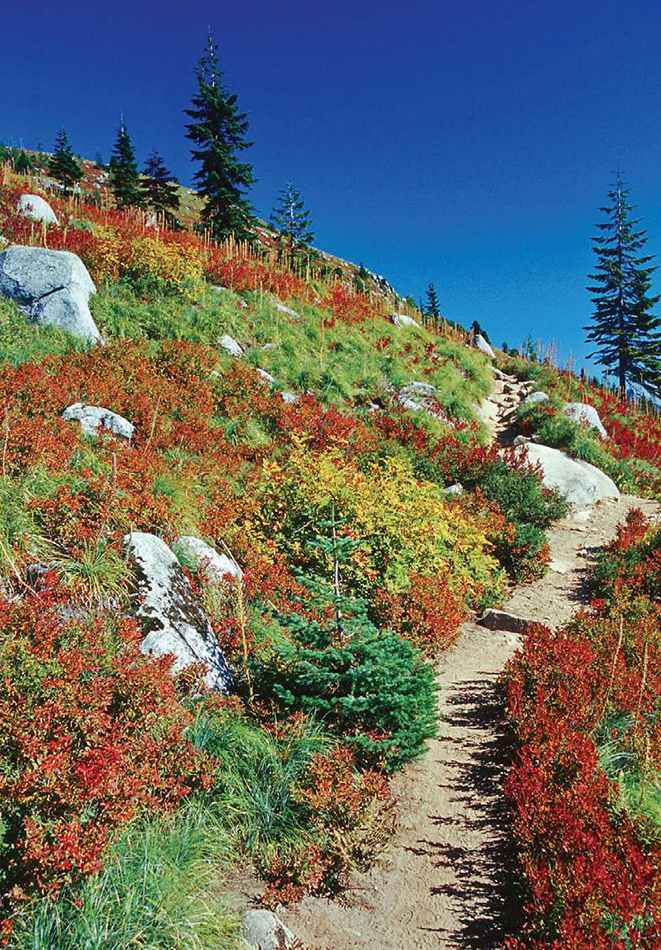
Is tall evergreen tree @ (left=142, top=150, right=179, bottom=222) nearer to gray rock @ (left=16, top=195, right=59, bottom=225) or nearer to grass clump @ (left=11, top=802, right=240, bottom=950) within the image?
gray rock @ (left=16, top=195, right=59, bottom=225)

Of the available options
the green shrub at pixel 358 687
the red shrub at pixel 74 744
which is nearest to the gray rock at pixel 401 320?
the green shrub at pixel 358 687

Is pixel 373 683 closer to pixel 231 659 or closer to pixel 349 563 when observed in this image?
pixel 231 659

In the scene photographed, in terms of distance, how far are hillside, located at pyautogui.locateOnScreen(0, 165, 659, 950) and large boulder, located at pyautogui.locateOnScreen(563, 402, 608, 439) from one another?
2.24 metres

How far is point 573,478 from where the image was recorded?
14148 millimetres

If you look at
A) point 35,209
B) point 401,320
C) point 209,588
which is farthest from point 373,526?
point 401,320

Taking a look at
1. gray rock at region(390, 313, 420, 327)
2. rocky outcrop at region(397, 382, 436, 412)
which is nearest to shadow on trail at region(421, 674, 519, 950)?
rocky outcrop at region(397, 382, 436, 412)

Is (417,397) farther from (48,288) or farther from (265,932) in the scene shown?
(265,932)

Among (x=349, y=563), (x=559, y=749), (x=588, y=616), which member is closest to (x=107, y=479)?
(x=349, y=563)

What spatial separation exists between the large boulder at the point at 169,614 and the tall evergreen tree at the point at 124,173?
3437 centimetres

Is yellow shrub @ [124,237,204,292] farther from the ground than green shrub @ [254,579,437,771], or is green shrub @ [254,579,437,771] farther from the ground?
yellow shrub @ [124,237,204,292]

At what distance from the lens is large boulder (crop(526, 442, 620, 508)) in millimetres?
13828

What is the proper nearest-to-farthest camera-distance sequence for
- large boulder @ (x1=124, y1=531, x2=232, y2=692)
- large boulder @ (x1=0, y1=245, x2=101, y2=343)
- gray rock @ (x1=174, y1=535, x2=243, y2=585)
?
1. large boulder @ (x1=124, y1=531, x2=232, y2=692)
2. gray rock @ (x1=174, y1=535, x2=243, y2=585)
3. large boulder @ (x1=0, y1=245, x2=101, y2=343)

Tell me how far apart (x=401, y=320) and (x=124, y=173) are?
24126 millimetres

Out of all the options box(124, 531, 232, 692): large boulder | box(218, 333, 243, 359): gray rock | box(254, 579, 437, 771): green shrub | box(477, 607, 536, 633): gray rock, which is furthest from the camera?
box(218, 333, 243, 359): gray rock
